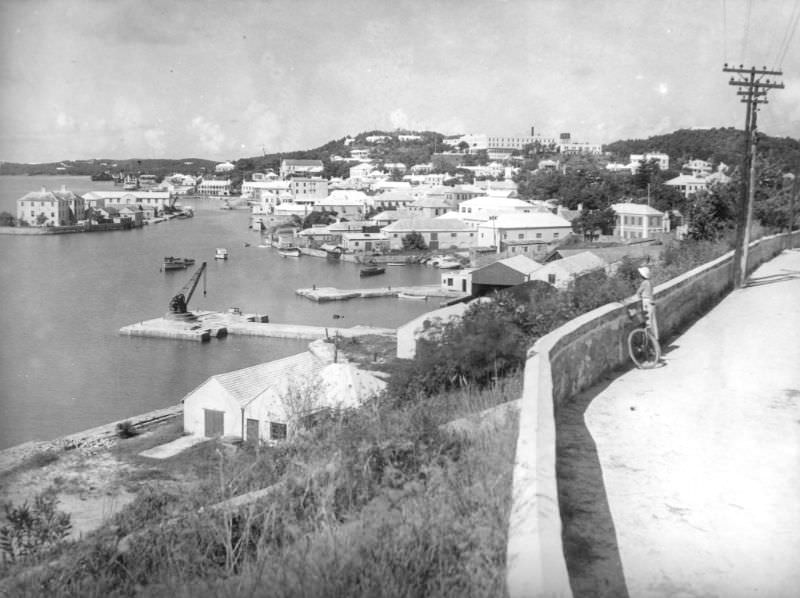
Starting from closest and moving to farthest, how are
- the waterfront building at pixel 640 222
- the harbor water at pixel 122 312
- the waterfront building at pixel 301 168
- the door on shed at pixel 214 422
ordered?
the door on shed at pixel 214 422 < the harbor water at pixel 122 312 < the waterfront building at pixel 640 222 < the waterfront building at pixel 301 168

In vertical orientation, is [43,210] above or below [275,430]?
above

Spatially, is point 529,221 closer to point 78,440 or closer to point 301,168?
point 78,440

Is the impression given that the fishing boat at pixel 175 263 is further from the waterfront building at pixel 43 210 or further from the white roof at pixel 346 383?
the white roof at pixel 346 383

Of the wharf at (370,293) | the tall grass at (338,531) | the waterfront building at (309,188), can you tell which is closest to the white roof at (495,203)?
the wharf at (370,293)

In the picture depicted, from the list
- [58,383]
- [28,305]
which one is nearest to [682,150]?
[28,305]

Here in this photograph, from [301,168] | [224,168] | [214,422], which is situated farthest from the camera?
[224,168]

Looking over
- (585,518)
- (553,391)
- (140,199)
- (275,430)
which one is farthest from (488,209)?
(585,518)
